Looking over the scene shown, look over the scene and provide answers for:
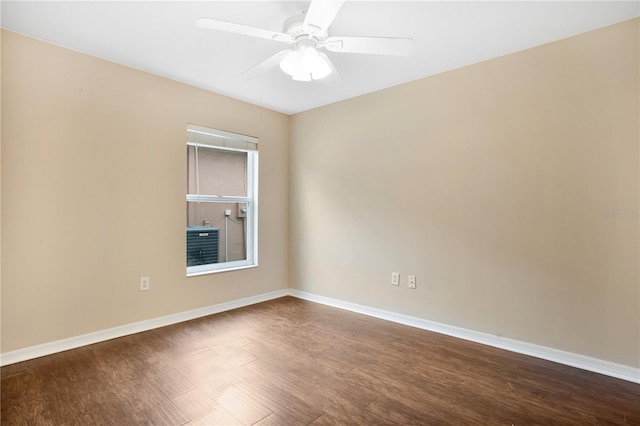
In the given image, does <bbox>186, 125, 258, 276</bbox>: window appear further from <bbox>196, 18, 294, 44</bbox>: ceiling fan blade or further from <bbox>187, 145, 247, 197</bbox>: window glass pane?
<bbox>196, 18, 294, 44</bbox>: ceiling fan blade

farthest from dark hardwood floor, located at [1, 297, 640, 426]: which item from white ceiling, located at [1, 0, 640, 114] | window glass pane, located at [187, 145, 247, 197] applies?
white ceiling, located at [1, 0, 640, 114]

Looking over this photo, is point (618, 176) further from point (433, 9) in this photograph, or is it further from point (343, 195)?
point (343, 195)

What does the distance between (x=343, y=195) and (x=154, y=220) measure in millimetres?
1916

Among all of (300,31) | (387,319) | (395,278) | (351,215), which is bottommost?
(387,319)

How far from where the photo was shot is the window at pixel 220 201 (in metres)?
3.21

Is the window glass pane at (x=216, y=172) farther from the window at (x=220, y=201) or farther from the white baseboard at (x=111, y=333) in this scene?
the white baseboard at (x=111, y=333)

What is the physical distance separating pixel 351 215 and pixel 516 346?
1.86 meters

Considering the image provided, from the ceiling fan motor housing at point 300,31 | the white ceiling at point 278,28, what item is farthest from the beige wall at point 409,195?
the ceiling fan motor housing at point 300,31

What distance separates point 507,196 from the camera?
2.44m

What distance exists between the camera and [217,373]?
6.68ft

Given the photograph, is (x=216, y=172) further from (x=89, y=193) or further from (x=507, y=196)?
(x=507, y=196)

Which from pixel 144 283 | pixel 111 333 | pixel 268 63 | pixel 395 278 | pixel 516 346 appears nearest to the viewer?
pixel 268 63

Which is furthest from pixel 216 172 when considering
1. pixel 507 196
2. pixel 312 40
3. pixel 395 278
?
pixel 507 196

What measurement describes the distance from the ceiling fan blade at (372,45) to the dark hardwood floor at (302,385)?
1.96 metres
